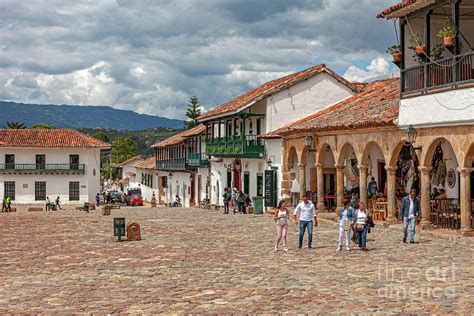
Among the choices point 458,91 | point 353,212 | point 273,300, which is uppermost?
point 458,91

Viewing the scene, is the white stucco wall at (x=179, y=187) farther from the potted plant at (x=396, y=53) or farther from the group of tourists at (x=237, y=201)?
the potted plant at (x=396, y=53)

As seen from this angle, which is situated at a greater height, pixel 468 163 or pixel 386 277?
pixel 468 163

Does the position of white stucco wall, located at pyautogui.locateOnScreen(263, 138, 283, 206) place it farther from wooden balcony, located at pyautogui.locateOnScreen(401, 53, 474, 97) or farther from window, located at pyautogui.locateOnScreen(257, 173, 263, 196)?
wooden balcony, located at pyautogui.locateOnScreen(401, 53, 474, 97)

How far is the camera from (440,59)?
20938 millimetres

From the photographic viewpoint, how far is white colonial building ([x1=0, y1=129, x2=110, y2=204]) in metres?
65.2

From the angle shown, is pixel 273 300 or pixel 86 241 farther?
pixel 86 241

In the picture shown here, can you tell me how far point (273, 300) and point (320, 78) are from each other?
2751 cm

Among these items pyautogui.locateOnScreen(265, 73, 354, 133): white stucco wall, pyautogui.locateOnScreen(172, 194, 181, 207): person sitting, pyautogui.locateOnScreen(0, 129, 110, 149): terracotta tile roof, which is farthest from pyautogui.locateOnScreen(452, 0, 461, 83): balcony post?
pyautogui.locateOnScreen(0, 129, 110, 149): terracotta tile roof

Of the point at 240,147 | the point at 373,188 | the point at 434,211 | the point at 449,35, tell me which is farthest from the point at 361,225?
the point at 240,147

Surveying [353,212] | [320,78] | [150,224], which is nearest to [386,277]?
[353,212]

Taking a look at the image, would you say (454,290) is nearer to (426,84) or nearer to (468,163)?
(468,163)

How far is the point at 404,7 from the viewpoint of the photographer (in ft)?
69.8

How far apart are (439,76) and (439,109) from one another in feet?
3.36

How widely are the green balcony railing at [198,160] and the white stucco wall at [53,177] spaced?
17.6 m
